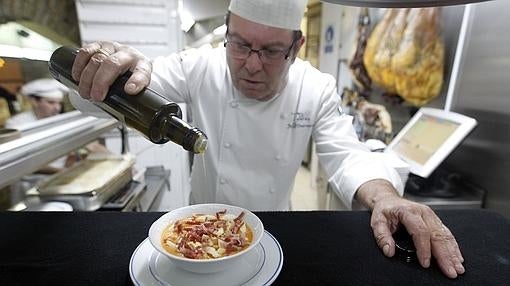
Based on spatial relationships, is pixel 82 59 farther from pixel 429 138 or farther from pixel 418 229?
pixel 429 138

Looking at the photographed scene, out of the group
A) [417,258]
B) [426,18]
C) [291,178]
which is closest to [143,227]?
[417,258]

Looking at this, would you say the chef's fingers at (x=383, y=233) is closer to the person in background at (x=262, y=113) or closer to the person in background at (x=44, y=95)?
the person in background at (x=262, y=113)

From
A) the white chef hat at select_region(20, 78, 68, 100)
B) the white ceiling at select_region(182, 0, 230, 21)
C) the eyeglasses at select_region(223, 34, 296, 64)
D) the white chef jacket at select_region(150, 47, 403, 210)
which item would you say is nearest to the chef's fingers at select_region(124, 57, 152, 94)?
the eyeglasses at select_region(223, 34, 296, 64)

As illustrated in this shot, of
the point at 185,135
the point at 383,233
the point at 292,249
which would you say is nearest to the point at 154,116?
the point at 185,135

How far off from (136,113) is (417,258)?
1.97 feet

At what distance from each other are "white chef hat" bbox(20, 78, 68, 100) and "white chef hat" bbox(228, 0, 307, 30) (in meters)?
1.67

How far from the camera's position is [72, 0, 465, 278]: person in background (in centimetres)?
93

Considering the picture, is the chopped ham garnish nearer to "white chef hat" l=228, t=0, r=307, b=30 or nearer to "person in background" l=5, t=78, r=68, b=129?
"white chef hat" l=228, t=0, r=307, b=30

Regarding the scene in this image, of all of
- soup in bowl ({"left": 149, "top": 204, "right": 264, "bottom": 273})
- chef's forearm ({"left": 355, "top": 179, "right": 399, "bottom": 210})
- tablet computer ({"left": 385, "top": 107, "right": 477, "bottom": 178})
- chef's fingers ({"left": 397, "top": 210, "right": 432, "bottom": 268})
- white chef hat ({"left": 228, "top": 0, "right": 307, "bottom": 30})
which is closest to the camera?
soup in bowl ({"left": 149, "top": 204, "right": 264, "bottom": 273})

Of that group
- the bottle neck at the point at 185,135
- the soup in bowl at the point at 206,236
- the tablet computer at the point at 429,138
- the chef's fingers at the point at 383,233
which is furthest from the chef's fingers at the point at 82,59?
the tablet computer at the point at 429,138

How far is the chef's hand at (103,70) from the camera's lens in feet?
1.87

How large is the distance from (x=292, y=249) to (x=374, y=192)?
0.34m

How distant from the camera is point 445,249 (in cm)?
56

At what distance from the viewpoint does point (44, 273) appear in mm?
505
